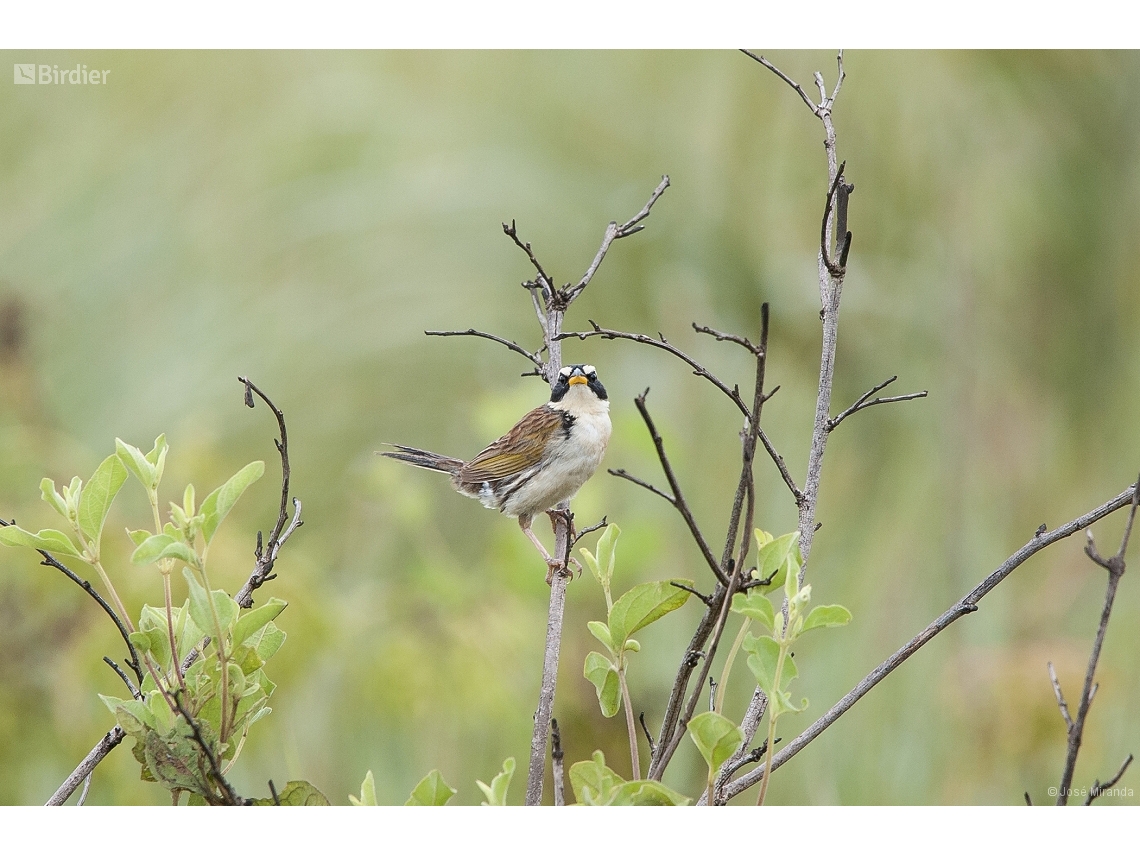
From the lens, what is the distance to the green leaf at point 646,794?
2.25 feet

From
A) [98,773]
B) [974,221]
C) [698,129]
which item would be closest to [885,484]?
[974,221]

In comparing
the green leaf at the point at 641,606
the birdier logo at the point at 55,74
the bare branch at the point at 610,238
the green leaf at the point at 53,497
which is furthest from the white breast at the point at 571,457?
the birdier logo at the point at 55,74

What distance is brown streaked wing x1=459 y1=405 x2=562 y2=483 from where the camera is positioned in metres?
1.62

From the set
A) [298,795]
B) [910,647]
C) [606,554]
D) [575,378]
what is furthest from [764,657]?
[575,378]

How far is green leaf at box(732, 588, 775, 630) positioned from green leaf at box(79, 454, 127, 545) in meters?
0.44

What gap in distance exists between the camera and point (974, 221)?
8.98ft

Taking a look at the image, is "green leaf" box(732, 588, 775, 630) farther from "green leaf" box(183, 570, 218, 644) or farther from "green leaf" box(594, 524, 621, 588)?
"green leaf" box(183, 570, 218, 644)

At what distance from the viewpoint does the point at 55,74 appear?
224cm

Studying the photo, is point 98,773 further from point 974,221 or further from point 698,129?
point 974,221

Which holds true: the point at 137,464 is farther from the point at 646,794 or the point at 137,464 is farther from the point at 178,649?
the point at 646,794

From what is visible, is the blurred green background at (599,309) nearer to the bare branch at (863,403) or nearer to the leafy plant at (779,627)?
the bare branch at (863,403)

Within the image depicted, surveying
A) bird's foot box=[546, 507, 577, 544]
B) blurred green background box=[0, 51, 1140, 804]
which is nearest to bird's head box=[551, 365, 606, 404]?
bird's foot box=[546, 507, 577, 544]

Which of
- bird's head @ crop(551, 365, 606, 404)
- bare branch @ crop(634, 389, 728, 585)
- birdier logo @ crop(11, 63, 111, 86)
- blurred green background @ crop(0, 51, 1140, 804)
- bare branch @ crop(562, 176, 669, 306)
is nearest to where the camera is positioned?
bare branch @ crop(634, 389, 728, 585)

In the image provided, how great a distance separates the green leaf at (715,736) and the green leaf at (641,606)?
0.33 feet
